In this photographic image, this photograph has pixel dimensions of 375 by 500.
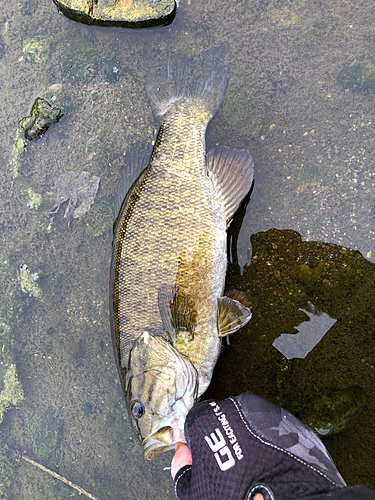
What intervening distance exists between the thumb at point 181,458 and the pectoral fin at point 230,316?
77 cm

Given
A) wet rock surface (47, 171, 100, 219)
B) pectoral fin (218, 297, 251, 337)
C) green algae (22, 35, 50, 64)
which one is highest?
green algae (22, 35, 50, 64)

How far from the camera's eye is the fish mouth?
2.14 m

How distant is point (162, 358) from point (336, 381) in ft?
4.47

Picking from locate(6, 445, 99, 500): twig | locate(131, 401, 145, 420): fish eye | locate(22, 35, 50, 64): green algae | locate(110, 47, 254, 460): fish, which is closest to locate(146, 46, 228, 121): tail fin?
locate(110, 47, 254, 460): fish

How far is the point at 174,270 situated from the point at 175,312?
289mm

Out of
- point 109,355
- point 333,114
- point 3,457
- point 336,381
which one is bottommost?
point 3,457

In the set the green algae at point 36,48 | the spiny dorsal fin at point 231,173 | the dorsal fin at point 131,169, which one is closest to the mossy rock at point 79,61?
the green algae at point 36,48

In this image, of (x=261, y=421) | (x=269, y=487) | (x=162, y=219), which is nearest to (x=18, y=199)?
(x=162, y=219)

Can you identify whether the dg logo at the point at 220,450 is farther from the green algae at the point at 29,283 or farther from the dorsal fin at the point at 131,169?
the green algae at the point at 29,283

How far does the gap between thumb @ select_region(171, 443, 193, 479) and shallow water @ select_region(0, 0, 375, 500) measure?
664mm

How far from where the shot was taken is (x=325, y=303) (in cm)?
265

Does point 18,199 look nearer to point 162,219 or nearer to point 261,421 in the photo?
point 162,219

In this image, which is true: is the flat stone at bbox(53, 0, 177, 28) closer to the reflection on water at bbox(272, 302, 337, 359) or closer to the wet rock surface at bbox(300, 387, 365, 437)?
the reflection on water at bbox(272, 302, 337, 359)

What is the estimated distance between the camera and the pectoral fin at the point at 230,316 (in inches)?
99.8
